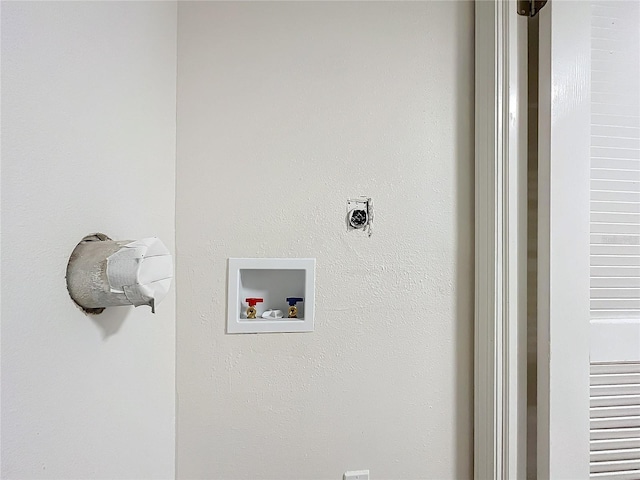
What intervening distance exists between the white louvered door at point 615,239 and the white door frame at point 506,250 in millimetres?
154

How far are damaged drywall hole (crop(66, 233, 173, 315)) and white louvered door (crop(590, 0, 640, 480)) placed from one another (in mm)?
937

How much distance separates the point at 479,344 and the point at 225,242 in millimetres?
658

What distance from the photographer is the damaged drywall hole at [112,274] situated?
19.1 inches

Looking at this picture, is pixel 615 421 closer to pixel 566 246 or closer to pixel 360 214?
pixel 566 246

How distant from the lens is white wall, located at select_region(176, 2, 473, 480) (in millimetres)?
928

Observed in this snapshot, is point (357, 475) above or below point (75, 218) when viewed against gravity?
A: below

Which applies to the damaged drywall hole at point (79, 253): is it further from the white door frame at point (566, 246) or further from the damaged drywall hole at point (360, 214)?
the white door frame at point (566, 246)

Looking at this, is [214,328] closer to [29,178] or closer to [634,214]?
[29,178]

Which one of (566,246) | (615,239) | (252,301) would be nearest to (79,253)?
(252,301)

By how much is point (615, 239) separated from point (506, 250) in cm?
25

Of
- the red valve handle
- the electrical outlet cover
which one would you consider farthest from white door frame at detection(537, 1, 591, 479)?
the red valve handle

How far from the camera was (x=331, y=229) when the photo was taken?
0.97 meters

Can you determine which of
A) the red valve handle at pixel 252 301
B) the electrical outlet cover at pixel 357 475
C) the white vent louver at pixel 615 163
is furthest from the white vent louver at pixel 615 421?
the red valve handle at pixel 252 301

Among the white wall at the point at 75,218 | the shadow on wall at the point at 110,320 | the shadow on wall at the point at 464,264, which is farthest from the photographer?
the shadow on wall at the point at 464,264
